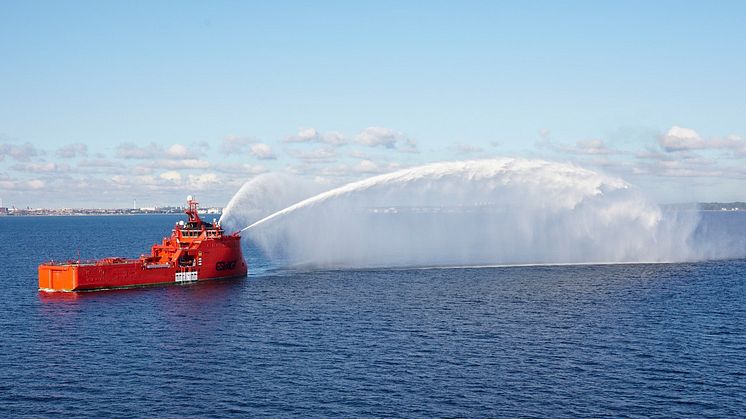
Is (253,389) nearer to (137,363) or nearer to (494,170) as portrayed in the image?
(137,363)

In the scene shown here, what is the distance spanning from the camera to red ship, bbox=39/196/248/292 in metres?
90.2

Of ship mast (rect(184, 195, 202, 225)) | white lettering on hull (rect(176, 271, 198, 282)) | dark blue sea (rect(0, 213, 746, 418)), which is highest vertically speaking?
ship mast (rect(184, 195, 202, 225))

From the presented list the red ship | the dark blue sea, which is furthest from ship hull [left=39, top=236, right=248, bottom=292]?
the dark blue sea

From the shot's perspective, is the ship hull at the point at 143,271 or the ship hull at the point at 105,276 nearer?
the ship hull at the point at 105,276

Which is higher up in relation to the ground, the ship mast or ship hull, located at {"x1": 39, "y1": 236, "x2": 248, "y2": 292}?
the ship mast

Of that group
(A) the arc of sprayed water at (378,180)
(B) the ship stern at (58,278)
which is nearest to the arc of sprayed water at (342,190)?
(A) the arc of sprayed water at (378,180)

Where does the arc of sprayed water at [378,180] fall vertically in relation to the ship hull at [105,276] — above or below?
Answer: above

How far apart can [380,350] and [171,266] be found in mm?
48350

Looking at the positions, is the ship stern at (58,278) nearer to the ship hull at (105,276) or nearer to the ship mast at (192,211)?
the ship hull at (105,276)

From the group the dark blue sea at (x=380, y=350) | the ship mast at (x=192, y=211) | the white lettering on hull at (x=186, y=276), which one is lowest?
the dark blue sea at (x=380, y=350)

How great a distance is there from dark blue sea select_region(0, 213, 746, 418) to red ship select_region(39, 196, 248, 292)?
9.54ft

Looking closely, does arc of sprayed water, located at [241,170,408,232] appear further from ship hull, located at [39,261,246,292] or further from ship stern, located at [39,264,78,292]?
ship stern, located at [39,264,78,292]

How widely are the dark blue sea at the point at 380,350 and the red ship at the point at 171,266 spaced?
291 cm

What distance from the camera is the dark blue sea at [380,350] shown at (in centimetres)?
4562
